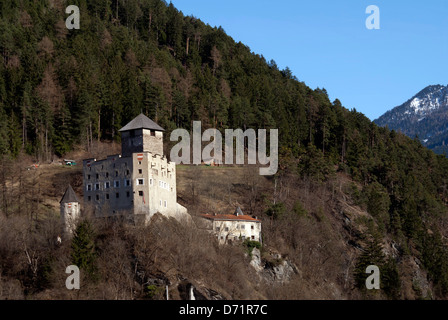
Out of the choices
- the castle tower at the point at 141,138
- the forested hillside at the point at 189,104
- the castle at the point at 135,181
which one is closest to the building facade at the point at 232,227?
the castle at the point at 135,181

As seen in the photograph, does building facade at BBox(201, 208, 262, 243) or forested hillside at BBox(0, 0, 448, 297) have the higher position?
forested hillside at BBox(0, 0, 448, 297)

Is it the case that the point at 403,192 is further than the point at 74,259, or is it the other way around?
the point at 403,192

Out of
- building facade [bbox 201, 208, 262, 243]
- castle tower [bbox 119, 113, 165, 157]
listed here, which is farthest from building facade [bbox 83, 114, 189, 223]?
building facade [bbox 201, 208, 262, 243]

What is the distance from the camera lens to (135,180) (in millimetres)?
56062

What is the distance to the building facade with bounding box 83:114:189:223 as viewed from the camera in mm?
56000

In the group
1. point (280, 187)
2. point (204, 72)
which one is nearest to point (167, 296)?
point (280, 187)

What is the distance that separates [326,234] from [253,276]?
19392 mm

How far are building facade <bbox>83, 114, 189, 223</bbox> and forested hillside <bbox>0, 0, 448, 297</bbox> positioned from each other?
16.9 metres

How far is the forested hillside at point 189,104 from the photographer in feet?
274

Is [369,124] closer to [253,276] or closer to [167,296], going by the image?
[253,276]

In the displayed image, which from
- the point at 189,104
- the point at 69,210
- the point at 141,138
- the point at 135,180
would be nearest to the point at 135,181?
the point at 135,180

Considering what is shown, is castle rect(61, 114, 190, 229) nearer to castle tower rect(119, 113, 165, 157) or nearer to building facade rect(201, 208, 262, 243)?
castle tower rect(119, 113, 165, 157)

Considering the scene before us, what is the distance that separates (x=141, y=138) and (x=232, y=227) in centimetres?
1309
